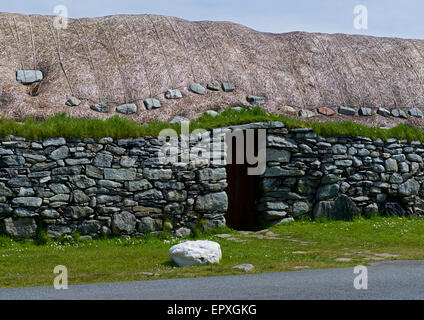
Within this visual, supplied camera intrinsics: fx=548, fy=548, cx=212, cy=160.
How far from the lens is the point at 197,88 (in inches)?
640

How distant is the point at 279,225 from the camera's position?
14.5 meters

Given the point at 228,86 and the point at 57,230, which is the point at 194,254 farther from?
the point at 228,86

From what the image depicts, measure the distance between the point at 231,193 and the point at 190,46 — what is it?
5.28 m

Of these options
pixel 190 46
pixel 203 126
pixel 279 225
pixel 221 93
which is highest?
pixel 190 46

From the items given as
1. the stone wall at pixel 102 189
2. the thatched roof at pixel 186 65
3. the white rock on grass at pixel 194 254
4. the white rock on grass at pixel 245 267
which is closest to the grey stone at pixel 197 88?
the thatched roof at pixel 186 65

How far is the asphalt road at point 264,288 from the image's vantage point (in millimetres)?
6477

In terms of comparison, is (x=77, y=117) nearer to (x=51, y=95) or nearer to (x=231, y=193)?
(x=51, y=95)

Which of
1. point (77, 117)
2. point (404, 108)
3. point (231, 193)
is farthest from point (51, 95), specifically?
point (404, 108)

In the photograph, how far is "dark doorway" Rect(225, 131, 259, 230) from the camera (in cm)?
1521

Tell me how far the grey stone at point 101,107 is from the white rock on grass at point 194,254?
6.41m

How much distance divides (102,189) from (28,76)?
4692 mm

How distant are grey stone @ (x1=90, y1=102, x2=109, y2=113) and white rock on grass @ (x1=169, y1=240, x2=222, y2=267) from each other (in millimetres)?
6413

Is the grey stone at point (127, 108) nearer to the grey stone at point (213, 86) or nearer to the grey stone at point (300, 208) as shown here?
the grey stone at point (213, 86)

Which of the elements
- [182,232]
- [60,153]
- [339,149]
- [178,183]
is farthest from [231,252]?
[339,149]
